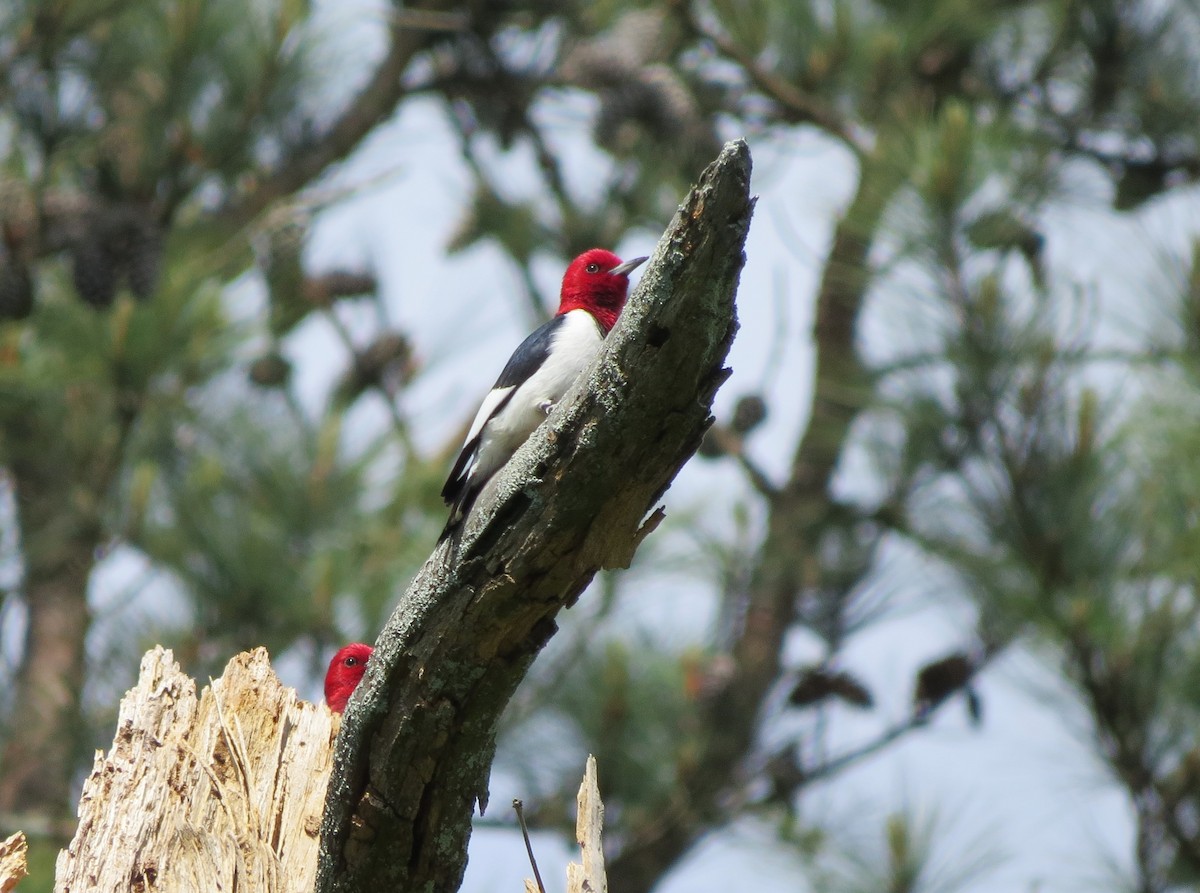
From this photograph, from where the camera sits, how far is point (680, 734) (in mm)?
5340

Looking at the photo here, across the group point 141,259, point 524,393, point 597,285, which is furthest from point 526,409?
point 141,259

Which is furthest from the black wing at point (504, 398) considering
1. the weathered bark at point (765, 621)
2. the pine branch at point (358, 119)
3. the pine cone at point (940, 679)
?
the pine branch at point (358, 119)

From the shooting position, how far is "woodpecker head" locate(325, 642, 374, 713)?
3453mm

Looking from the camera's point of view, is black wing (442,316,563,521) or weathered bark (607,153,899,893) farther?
weathered bark (607,153,899,893)

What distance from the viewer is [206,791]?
259 cm

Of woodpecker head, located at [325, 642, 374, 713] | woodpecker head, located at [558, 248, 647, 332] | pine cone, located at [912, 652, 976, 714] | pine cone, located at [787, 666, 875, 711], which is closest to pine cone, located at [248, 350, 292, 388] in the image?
pine cone, located at [787, 666, 875, 711]

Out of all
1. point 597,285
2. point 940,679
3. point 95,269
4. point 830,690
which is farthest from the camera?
point 830,690

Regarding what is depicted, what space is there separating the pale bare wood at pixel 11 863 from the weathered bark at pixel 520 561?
69 cm

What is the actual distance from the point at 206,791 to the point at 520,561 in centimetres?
107

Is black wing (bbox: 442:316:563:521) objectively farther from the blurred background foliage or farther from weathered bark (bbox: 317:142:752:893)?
the blurred background foliage

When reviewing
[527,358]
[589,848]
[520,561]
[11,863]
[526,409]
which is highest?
[527,358]

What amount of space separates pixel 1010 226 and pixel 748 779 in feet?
7.65

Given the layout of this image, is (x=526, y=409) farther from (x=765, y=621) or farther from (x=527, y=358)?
(x=765, y=621)

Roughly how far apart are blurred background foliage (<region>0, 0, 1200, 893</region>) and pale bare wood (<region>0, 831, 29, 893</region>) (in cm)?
168
